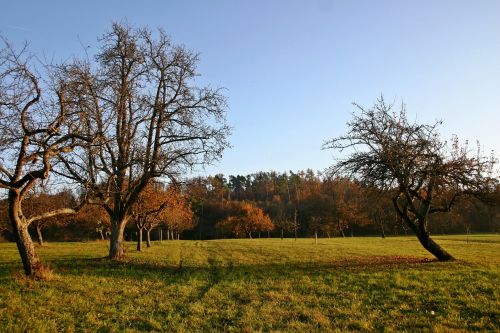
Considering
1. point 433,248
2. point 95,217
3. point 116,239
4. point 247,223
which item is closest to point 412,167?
point 433,248

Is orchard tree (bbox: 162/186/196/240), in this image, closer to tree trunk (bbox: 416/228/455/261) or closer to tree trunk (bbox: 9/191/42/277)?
tree trunk (bbox: 9/191/42/277)

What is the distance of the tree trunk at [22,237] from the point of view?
15.8 m

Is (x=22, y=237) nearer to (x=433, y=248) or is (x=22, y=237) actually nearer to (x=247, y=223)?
(x=433, y=248)

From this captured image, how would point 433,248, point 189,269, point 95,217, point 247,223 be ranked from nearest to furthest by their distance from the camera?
point 189,269
point 433,248
point 95,217
point 247,223

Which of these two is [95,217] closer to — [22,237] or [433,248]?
[22,237]

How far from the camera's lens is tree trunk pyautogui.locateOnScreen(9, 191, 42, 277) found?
1575 centimetres

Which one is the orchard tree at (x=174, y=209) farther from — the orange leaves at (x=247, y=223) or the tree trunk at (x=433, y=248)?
the tree trunk at (x=433, y=248)

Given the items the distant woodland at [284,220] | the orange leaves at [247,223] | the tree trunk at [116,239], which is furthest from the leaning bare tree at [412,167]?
the orange leaves at [247,223]

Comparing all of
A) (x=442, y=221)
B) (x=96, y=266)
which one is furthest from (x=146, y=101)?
(x=442, y=221)

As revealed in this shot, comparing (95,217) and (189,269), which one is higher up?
(95,217)

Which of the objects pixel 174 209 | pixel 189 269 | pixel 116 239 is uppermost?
pixel 174 209

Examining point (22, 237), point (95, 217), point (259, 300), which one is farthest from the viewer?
point (95, 217)

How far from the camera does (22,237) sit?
16.0 m

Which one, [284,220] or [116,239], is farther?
[284,220]
